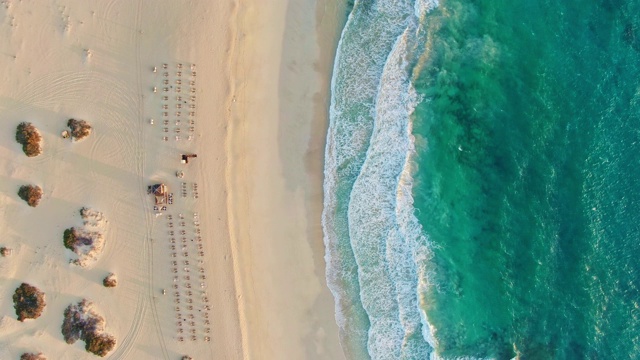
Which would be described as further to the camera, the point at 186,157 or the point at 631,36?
the point at 631,36

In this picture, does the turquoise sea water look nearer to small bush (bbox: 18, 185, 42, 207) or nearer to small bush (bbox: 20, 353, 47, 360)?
small bush (bbox: 18, 185, 42, 207)

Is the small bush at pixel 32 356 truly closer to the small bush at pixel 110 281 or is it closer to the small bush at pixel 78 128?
the small bush at pixel 110 281

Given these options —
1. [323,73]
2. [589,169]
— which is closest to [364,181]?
[323,73]

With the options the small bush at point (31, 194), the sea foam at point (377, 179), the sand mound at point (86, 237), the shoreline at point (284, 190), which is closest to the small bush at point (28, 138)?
the small bush at point (31, 194)

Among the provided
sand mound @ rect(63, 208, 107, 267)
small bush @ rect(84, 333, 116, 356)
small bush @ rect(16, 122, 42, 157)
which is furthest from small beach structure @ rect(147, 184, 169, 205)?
small bush @ rect(84, 333, 116, 356)

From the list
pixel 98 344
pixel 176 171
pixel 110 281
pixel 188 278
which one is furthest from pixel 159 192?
pixel 98 344

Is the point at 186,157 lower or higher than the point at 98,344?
higher

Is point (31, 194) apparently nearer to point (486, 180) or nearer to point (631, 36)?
point (486, 180)
